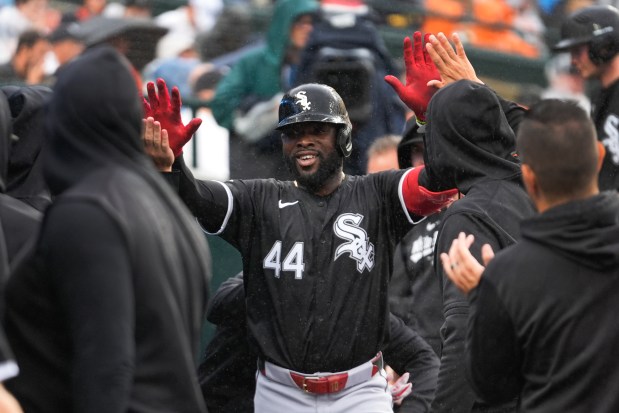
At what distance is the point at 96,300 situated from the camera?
117 inches

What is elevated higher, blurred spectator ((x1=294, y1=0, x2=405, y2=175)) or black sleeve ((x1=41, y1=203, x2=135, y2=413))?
black sleeve ((x1=41, y1=203, x2=135, y2=413))

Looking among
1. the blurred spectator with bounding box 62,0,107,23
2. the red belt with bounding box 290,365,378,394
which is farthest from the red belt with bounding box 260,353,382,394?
the blurred spectator with bounding box 62,0,107,23

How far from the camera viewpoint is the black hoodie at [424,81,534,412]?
4.95m

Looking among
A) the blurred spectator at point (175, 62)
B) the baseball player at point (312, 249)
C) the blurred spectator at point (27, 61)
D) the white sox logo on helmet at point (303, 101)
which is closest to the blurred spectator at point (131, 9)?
the blurred spectator at point (175, 62)

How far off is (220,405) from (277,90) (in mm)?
3967

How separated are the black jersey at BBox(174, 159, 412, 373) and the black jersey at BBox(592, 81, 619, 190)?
2.07m

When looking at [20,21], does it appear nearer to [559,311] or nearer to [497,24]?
[497,24]

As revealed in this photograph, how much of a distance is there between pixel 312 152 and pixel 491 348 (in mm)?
2347

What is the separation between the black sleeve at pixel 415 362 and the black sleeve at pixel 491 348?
2.52 m

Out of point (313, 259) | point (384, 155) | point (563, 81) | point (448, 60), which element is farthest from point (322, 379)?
point (563, 81)

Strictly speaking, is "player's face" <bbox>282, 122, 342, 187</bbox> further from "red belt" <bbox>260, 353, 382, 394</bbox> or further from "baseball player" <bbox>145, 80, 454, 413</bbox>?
"red belt" <bbox>260, 353, 382, 394</bbox>

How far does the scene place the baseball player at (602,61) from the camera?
7.43 meters

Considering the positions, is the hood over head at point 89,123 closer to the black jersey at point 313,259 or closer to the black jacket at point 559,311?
the black jacket at point 559,311

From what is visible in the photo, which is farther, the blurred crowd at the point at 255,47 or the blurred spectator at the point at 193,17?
the blurred spectator at the point at 193,17
